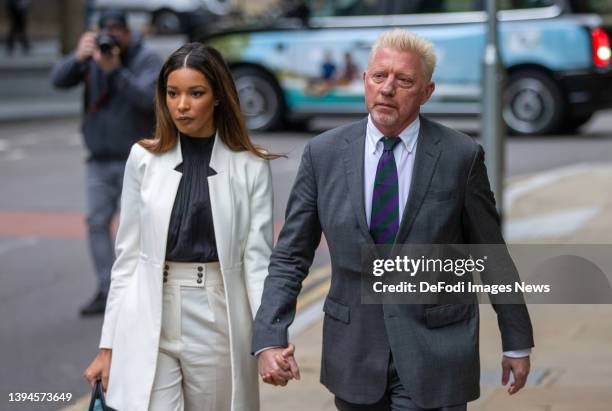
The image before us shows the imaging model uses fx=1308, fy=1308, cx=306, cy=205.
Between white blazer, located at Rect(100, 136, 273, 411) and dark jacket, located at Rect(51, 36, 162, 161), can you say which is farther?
dark jacket, located at Rect(51, 36, 162, 161)

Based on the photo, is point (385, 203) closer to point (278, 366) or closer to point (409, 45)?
point (409, 45)

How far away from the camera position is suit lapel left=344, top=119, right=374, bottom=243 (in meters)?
3.49

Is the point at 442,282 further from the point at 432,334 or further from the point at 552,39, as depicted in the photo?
the point at 552,39

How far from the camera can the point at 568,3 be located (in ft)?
53.4

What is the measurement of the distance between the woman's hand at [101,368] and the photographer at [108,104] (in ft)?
12.0

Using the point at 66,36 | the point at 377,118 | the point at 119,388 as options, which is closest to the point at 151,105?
the point at 119,388

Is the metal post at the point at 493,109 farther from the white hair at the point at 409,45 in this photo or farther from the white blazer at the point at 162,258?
the white hair at the point at 409,45

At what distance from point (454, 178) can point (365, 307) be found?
421 millimetres

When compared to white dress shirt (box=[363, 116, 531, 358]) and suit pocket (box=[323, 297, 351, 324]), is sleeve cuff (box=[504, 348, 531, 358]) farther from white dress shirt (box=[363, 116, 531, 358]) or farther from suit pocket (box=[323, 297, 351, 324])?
suit pocket (box=[323, 297, 351, 324])

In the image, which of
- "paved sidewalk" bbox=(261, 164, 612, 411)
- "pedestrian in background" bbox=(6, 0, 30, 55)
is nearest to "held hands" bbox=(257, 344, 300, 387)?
"paved sidewalk" bbox=(261, 164, 612, 411)

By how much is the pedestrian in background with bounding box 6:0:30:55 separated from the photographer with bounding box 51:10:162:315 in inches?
989

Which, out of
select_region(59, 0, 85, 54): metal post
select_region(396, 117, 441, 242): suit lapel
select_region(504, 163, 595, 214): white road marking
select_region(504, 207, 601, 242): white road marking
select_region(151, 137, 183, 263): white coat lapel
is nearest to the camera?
select_region(396, 117, 441, 242): suit lapel

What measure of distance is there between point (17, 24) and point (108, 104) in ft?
86.3

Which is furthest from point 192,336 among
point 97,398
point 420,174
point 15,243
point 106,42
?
point 15,243
